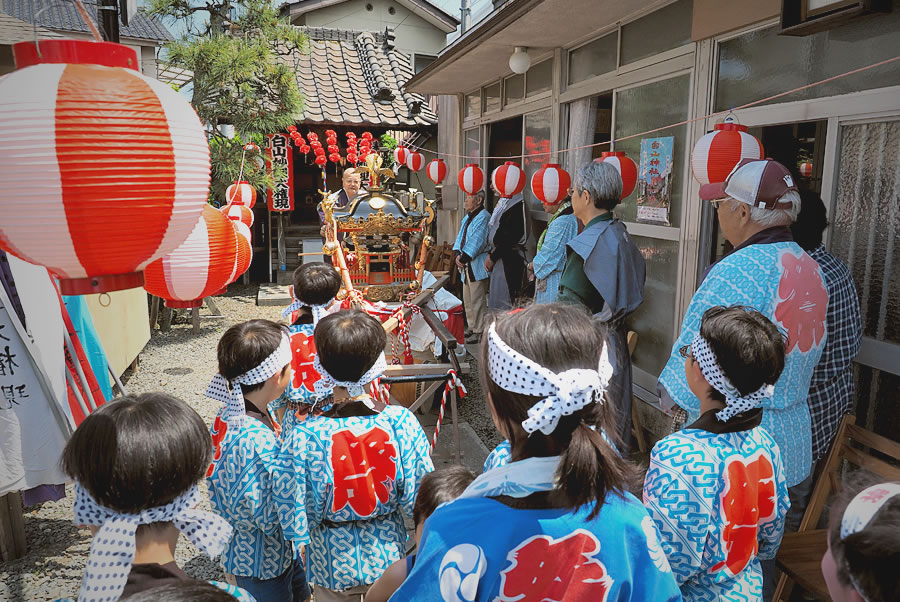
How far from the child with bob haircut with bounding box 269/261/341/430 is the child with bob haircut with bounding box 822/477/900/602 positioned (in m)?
2.72

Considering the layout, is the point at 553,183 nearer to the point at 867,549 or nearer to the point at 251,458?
the point at 251,458

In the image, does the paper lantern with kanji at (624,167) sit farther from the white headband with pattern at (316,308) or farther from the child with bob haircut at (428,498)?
the child with bob haircut at (428,498)

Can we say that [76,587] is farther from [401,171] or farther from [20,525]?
[401,171]

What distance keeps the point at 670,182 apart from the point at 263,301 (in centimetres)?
880

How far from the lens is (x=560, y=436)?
1.26 m

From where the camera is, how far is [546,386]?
1216 millimetres

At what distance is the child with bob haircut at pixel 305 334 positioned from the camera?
3.46m

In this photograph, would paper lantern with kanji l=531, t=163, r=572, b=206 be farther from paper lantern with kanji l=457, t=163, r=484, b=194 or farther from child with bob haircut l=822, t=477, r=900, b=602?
child with bob haircut l=822, t=477, r=900, b=602

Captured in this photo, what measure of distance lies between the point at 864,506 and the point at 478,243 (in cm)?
681

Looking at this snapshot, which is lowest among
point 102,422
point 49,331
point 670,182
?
point 49,331

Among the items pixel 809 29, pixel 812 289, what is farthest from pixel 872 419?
pixel 809 29

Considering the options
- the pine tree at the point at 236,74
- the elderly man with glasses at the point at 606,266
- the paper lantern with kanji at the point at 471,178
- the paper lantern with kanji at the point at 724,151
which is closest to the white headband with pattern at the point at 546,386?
the paper lantern with kanji at the point at 724,151

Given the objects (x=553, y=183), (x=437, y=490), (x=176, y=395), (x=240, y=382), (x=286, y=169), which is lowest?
(x=176, y=395)

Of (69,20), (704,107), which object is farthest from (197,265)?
(69,20)
